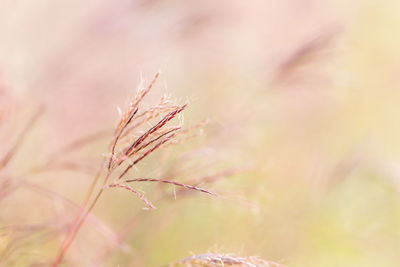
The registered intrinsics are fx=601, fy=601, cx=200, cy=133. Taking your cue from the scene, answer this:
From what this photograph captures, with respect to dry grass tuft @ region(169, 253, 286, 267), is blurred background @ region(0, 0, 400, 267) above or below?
above

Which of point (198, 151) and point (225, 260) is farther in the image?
point (198, 151)

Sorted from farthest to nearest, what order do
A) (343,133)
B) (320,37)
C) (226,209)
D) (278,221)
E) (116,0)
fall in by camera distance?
(343,133) < (116,0) < (226,209) < (278,221) < (320,37)

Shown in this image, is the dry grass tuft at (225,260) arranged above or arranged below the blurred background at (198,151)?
below

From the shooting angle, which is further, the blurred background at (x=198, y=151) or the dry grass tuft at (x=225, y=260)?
the blurred background at (x=198, y=151)

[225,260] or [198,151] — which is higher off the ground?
[198,151]

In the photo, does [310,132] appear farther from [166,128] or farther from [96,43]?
[166,128]

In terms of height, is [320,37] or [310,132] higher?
[310,132]

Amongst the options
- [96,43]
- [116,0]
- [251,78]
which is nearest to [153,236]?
[251,78]

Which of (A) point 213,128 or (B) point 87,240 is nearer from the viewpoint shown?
(B) point 87,240
